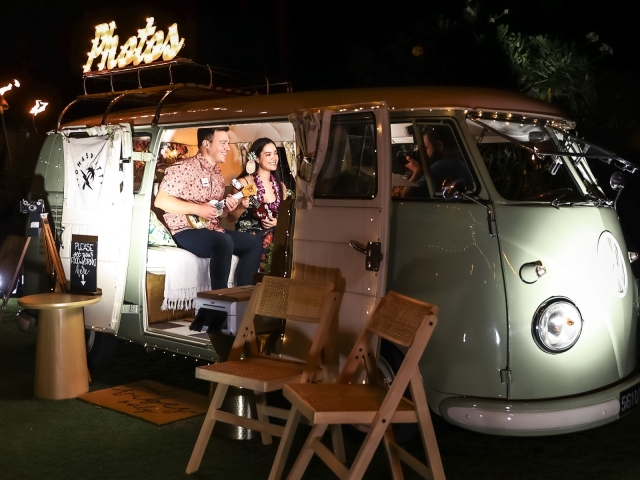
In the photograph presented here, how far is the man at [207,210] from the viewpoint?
690cm

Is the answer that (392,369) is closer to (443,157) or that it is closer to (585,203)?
(443,157)

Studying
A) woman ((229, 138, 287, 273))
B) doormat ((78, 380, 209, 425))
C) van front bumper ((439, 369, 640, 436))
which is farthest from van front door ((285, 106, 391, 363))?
woman ((229, 138, 287, 273))

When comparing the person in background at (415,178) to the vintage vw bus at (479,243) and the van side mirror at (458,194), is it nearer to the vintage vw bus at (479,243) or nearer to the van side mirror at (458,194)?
the vintage vw bus at (479,243)

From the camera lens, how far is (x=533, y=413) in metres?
4.14

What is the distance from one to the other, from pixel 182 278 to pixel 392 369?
284 cm

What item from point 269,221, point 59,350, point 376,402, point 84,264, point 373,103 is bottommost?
point 59,350

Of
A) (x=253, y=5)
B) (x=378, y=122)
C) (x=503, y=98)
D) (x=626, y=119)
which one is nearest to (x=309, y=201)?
(x=378, y=122)

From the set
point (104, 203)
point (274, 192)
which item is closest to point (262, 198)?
point (274, 192)

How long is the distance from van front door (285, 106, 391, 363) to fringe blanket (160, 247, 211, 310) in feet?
6.87

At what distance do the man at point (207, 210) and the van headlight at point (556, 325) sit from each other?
3286 millimetres

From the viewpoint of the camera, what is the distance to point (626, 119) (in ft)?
28.0

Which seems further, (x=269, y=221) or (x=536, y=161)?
(x=269, y=221)

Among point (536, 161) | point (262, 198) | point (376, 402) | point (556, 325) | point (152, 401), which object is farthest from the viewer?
point (262, 198)

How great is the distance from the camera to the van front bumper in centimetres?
414
